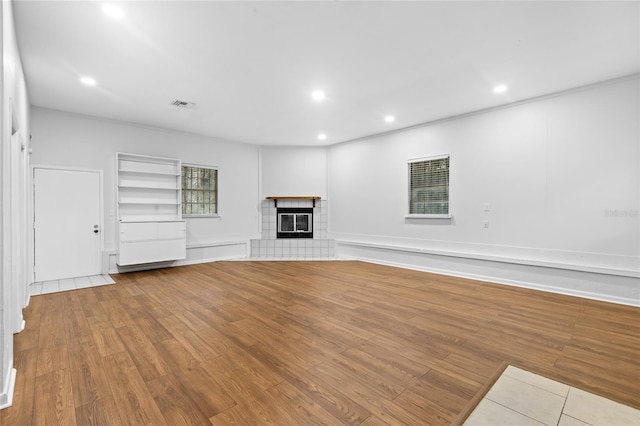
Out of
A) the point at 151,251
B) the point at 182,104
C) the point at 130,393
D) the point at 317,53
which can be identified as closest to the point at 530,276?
the point at 317,53

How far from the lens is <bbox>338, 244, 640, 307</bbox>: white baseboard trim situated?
3.57m

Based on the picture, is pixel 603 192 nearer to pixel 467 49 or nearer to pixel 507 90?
pixel 507 90

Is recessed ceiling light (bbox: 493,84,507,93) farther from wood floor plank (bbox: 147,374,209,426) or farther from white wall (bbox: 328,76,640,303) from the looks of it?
wood floor plank (bbox: 147,374,209,426)

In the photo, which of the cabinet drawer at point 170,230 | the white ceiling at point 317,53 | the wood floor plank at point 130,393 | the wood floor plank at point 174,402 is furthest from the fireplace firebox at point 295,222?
the wood floor plank at point 174,402

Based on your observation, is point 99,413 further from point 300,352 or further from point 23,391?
point 300,352

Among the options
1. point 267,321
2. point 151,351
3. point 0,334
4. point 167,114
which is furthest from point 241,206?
point 0,334

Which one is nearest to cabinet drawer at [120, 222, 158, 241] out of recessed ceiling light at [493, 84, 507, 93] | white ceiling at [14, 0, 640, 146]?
white ceiling at [14, 0, 640, 146]

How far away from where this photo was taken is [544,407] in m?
1.68

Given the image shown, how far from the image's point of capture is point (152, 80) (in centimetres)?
370

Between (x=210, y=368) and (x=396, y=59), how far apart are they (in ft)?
11.2

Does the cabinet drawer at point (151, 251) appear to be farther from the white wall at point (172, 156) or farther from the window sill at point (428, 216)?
the window sill at point (428, 216)

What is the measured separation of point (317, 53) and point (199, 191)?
4.50 metres

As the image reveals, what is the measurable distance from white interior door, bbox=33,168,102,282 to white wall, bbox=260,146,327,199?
347 centimetres

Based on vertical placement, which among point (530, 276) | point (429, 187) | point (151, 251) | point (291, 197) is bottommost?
point (530, 276)
